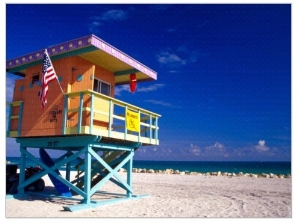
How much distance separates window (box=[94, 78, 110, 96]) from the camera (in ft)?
37.0

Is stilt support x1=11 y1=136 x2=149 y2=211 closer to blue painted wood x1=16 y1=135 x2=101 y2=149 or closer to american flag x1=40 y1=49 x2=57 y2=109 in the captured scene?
blue painted wood x1=16 y1=135 x2=101 y2=149

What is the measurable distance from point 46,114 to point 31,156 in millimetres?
2261

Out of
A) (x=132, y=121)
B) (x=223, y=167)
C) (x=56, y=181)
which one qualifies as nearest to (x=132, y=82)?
(x=132, y=121)

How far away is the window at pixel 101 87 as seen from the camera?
11281 mm

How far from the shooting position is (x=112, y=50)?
33.8ft

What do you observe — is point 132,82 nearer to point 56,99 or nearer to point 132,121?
point 132,121

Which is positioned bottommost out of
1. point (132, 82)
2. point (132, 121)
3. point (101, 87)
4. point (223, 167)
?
point (223, 167)

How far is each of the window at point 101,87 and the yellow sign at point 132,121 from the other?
1490 mm

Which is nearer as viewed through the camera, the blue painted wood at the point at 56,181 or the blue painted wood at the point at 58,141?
the blue painted wood at the point at 58,141

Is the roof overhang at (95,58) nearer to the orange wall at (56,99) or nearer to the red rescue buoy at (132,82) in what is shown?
the red rescue buoy at (132,82)

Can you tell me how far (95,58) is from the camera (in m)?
10.8

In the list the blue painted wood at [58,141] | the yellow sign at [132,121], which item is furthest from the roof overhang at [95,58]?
the blue painted wood at [58,141]

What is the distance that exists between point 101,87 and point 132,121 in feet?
6.25

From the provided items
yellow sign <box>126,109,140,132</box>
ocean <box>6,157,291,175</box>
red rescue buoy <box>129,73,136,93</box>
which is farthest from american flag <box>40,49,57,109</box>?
ocean <box>6,157,291,175</box>
